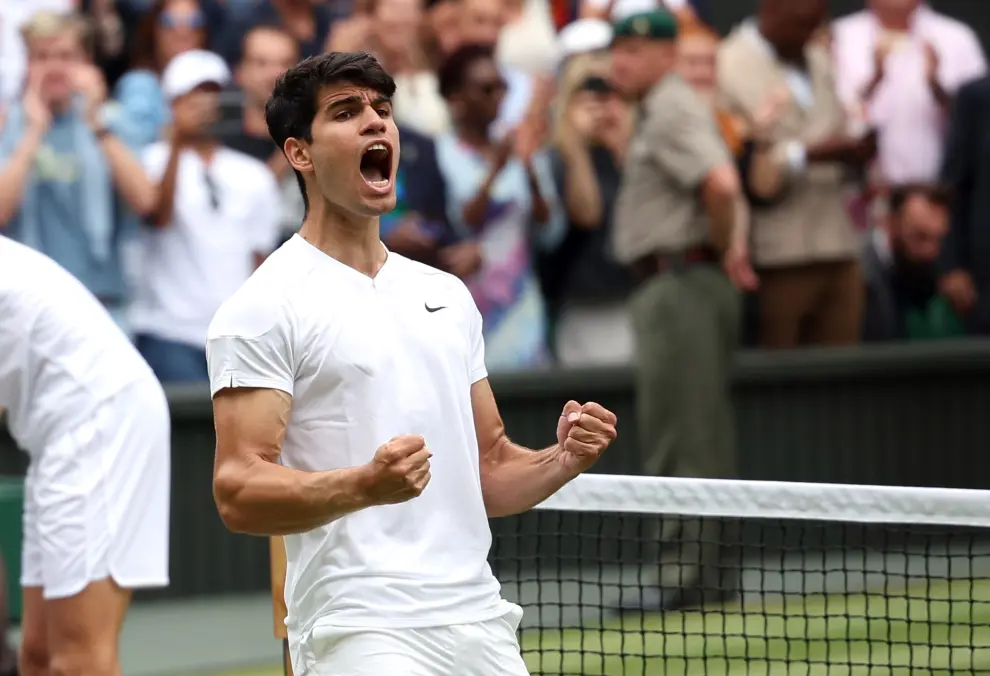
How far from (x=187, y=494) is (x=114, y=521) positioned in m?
3.76

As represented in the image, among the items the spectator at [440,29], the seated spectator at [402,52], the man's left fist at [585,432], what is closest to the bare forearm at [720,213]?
the seated spectator at [402,52]

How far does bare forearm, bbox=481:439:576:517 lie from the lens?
11.9 ft

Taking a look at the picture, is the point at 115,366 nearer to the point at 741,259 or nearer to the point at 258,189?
the point at 258,189

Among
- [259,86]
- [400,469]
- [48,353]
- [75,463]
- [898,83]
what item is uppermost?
[898,83]

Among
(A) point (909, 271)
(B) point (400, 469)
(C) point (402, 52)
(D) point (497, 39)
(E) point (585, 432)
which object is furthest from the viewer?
(A) point (909, 271)

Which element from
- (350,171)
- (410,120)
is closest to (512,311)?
(410,120)

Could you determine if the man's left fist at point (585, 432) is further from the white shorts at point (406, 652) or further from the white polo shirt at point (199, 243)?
the white polo shirt at point (199, 243)

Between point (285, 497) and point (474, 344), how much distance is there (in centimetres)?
67

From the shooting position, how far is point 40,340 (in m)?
4.80

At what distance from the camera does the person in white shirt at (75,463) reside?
475 centimetres

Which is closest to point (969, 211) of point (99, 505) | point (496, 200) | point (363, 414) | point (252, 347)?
point (496, 200)

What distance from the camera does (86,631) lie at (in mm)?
4730

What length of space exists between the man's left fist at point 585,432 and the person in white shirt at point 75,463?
1.67 meters

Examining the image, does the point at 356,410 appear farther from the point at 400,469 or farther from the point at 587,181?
the point at 587,181
